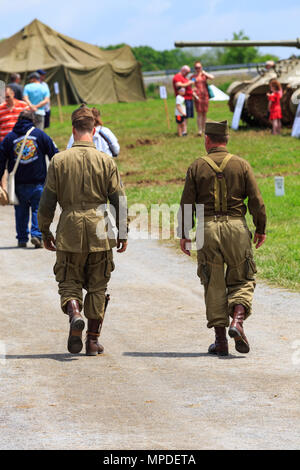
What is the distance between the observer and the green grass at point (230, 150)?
38.5 ft

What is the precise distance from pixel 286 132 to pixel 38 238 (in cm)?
1457

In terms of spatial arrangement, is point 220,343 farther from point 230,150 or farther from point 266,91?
point 266,91

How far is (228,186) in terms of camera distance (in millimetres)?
7488

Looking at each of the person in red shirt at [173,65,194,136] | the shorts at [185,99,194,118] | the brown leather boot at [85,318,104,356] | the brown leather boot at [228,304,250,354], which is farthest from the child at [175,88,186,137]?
the brown leather boot at [228,304,250,354]

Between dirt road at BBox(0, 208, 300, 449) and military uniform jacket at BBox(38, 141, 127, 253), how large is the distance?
0.94 m

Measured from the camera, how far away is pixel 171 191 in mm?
17281

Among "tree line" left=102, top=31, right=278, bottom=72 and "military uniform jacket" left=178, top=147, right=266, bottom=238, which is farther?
"tree line" left=102, top=31, right=278, bottom=72

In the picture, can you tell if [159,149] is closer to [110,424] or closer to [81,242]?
[81,242]

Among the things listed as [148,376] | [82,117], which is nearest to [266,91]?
[82,117]

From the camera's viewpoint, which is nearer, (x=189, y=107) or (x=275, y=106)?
(x=275, y=106)

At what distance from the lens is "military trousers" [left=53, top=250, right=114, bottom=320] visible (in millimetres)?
7559

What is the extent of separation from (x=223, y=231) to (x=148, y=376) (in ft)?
4.36

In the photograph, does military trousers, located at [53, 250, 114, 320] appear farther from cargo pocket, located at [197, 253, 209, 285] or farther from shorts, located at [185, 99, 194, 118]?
shorts, located at [185, 99, 194, 118]
